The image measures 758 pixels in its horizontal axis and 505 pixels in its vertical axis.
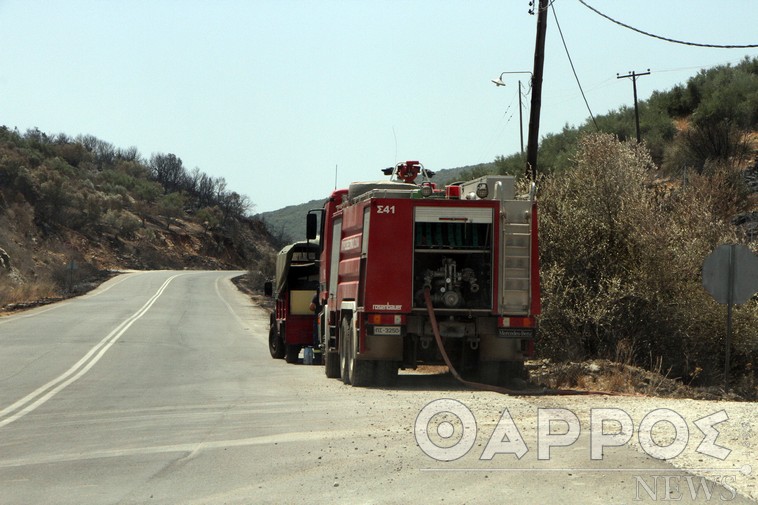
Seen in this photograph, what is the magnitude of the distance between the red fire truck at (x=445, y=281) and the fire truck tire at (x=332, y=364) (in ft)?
6.09

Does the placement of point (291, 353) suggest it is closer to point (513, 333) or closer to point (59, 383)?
point (59, 383)

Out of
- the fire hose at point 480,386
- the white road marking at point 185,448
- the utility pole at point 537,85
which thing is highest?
the utility pole at point 537,85

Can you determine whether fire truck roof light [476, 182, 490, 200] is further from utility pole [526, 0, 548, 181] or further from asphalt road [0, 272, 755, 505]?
utility pole [526, 0, 548, 181]

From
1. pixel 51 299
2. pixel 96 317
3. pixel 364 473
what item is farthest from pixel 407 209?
pixel 51 299

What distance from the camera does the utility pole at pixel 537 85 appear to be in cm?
2223

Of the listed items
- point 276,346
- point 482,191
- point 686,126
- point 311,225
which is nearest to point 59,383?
point 311,225

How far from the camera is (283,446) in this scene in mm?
9648

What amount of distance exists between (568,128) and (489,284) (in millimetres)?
43537

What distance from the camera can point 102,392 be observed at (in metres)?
15.4

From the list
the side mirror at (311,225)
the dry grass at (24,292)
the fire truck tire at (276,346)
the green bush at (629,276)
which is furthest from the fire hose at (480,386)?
the dry grass at (24,292)

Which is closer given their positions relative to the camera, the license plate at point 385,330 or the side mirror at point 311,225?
the license plate at point 385,330

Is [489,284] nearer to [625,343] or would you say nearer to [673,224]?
[625,343]

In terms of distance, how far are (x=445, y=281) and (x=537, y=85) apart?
8.74 metres

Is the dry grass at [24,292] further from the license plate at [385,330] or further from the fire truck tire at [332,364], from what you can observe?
the license plate at [385,330]
